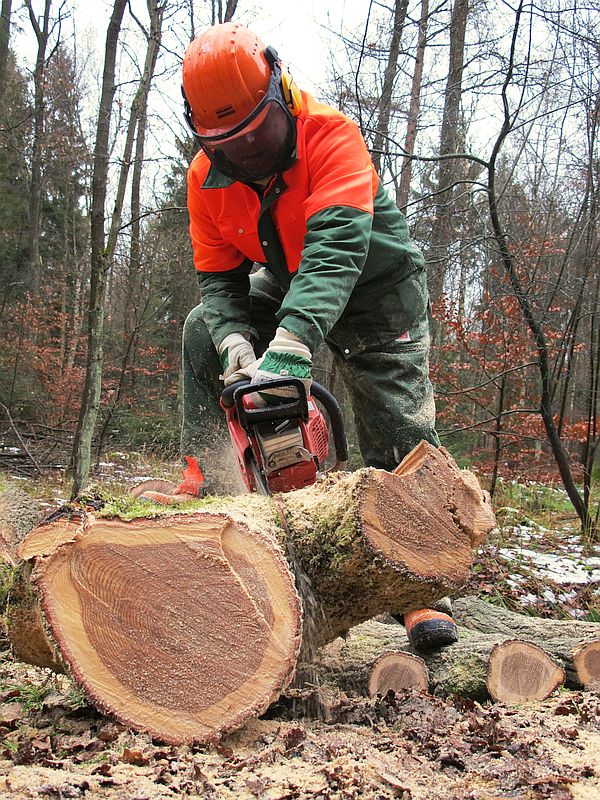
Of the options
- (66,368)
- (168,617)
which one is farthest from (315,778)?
(66,368)

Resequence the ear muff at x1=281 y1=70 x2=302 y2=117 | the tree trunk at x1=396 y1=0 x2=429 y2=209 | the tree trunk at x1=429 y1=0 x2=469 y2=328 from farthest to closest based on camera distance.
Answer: the tree trunk at x1=396 y1=0 x2=429 y2=209
the tree trunk at x1=429 y1=0 x2=469 y2=328
the ear muff at x1=281 y1=70 x2=302 y2=117

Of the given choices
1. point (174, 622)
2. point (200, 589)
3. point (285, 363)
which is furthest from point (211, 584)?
point (285, 363)

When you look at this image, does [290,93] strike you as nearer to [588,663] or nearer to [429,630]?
[429,630]

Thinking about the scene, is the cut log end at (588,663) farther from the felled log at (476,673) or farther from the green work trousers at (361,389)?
the green work trousers at (361,389)

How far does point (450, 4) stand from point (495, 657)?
705 centimetres

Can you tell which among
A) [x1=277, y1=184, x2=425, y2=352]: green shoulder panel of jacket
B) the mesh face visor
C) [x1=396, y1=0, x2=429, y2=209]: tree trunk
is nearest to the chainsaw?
[x1=277, y1=184, x2=425, y2=352]: green shoulder panel of jacket

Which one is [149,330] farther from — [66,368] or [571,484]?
[571,484]

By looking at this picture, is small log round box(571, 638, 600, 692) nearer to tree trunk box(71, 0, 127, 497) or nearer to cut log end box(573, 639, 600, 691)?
cut log end box(573, 639, 600, 691)

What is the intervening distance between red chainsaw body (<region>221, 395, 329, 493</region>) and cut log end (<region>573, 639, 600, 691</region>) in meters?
1.25

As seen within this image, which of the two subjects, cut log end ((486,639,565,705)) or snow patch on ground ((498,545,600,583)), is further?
snow patch on ground ((498,545,600,583))

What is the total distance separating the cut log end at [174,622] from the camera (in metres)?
1.69

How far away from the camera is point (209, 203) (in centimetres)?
323

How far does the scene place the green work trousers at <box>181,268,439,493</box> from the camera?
131 inches

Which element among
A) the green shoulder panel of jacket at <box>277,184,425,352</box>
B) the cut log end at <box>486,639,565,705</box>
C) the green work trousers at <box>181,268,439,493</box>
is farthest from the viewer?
the green work trousers at <box>181,268,439,493</box>
